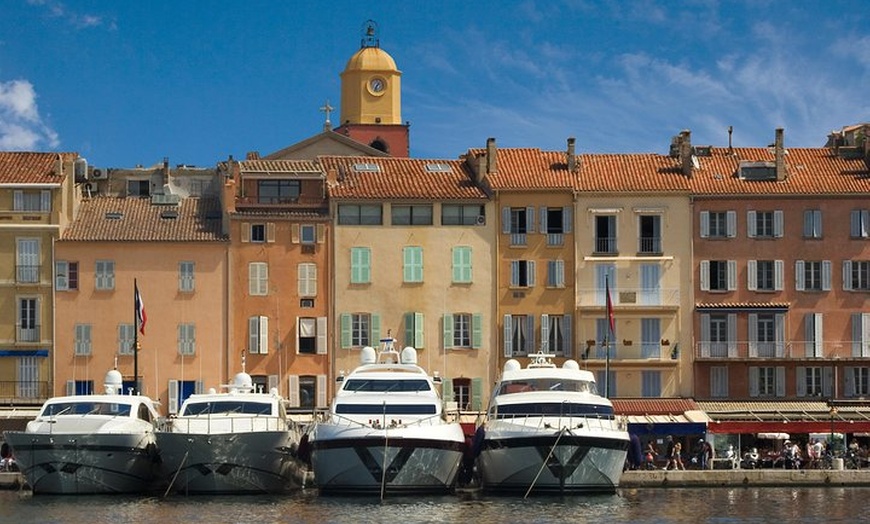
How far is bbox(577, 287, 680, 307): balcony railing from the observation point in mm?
98750

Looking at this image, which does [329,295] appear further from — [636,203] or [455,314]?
[636,203]

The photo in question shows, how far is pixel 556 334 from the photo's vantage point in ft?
324

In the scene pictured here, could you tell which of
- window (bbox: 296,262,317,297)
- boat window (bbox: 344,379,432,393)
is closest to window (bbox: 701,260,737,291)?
window (bbox: 296,262,317,297)

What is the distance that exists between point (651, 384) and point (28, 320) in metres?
26.9

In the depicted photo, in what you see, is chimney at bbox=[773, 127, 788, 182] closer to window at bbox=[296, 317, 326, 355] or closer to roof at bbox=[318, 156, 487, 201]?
roof at bbox=[318, 156, 487, 201]

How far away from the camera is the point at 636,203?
3915 inches

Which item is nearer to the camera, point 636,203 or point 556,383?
point 556,383

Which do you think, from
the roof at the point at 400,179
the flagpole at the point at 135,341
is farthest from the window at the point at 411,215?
the flagpole at the point at 135,341

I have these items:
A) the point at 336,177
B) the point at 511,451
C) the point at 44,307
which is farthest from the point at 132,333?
the point at 511,451

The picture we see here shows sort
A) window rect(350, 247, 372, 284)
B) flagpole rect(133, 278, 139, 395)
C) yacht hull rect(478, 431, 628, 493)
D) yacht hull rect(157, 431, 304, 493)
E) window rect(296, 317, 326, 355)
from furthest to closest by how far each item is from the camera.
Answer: window rect(350, 247, 372, 284)
window rect(296, 317, 326, 355)
flagpole rect(133, 278, 139, 395)
yacht hull rect(157, 431, 304, 493)
yacht hull rect(478, 431, 628, 493)

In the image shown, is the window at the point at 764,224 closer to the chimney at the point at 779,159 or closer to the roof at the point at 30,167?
the chimney at the point at 779,159

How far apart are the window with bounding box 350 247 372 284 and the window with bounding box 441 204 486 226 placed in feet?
11.9

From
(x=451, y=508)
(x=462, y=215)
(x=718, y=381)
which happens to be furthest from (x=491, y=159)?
(x=451, y=508)

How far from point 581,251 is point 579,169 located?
160 inches
